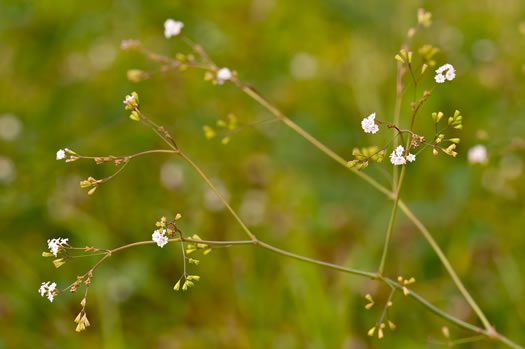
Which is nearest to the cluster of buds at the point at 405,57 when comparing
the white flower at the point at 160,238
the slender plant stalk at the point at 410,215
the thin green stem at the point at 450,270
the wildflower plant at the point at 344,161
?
the wildflower plant at the point at 344,161

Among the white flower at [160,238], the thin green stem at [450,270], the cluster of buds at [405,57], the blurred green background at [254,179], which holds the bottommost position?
the blurred green background at [254,179]

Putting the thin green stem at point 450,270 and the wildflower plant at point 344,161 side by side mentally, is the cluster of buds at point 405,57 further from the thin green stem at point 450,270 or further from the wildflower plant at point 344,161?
the thin green stem at point 450,270

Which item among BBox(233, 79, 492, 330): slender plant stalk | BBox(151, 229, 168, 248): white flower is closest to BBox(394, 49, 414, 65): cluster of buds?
BBox(233, 79, 492, 330): slender plant stalk

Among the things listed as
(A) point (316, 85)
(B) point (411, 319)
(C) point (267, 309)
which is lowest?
(C) point (267, 309)

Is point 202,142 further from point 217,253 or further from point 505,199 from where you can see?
point 505,199

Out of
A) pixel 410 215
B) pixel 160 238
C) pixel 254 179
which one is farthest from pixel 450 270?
pixel 254 179

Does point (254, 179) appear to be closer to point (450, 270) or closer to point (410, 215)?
point (410, 215)

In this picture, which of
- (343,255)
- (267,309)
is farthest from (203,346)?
(343,255)

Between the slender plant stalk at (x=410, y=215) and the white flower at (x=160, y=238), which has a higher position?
the slender plant stalk at (x=410, y=215)
